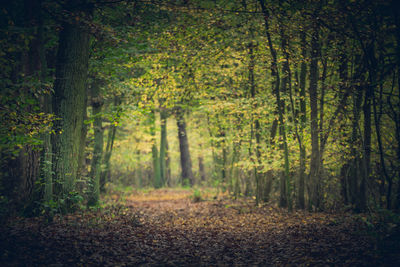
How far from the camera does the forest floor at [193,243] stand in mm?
5184

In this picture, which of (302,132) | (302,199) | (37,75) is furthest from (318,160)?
(37,75)

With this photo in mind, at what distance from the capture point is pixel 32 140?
7207 millimetres

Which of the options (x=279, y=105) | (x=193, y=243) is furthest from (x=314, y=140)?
(x=193, y=243)

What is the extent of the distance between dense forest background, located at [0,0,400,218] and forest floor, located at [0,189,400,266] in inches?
54.8

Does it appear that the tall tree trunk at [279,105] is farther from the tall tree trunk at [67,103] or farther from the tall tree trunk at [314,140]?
the tall tree trunk at [67,103]

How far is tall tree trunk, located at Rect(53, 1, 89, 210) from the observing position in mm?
8773

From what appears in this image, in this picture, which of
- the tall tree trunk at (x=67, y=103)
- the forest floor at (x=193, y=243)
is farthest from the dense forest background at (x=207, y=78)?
the forest floor at (x=193, y=243)

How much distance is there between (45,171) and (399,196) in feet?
33.0

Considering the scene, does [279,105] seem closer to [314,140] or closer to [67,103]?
[314,140]


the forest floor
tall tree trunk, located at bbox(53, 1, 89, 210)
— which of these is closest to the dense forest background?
tall tree trunk, located at bbox(53, 1, 89, 210)

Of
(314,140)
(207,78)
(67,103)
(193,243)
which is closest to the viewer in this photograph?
(193,243)

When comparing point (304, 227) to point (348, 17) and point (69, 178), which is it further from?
point (69, 178)

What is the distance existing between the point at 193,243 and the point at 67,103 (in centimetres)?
605

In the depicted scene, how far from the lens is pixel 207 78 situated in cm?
1323
